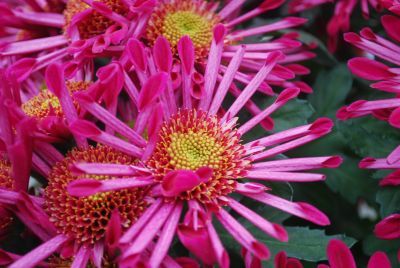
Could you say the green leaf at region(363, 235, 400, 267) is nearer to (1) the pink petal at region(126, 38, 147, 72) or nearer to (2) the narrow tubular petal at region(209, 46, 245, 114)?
(2) the narrow tubular petal at region(209, 46, 245, 114)

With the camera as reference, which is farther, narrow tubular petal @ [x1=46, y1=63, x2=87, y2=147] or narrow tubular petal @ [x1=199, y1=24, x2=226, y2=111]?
narrow tubular petal @ [x1=199, y1=24, x2=226, y2=111]

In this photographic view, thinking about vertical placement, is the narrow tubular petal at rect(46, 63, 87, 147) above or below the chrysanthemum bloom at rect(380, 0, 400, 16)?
below

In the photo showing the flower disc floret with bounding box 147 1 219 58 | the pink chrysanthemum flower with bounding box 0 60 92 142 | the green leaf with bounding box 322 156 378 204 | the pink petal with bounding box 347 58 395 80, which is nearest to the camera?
the pink chrysanthemum flower with bounding box 0 60 92 142

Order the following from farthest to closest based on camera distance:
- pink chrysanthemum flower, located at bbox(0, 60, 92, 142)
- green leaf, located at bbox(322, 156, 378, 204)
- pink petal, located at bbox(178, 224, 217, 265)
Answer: green leaf, located at bbox(322, 156, 378, 204) < pink chrysanthemum flower, located at bbox(0, 60, 92, 142) < pink petal, located at bbox(178, 224, 217, 265)

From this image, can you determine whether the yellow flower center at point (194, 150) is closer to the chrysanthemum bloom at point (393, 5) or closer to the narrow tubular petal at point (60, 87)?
the narrow tubular petal at point (60, 87)

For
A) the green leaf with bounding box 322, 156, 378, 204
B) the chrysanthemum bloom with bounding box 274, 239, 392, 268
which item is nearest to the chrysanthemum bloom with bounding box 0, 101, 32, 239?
the chrysanthemum bloom with bounding box 274, 239, 392, 268

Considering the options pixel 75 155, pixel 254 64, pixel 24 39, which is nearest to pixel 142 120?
pixel 75 155

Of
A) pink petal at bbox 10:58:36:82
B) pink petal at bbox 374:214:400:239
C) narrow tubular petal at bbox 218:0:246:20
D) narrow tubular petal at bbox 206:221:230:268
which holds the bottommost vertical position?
narrow tubular petal at bbox 206:221:230:268

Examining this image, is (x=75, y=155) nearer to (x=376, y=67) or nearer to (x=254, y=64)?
(x=254, y=64)
